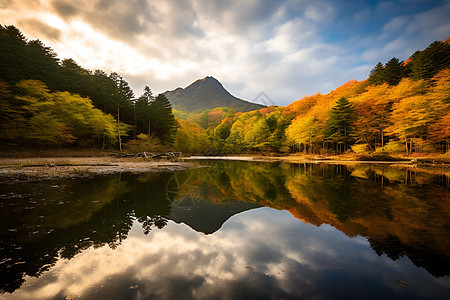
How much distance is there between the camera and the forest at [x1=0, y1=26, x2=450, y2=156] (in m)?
23.6

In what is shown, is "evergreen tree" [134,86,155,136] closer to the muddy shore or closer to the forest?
the forest

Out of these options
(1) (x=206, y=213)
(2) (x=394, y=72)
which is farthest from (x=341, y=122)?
(1) (x=206, y=213)

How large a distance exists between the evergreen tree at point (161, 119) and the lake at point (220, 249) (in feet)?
137

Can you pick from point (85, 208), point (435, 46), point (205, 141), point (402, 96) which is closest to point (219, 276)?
point (85, 208)

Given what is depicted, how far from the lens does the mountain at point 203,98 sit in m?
168

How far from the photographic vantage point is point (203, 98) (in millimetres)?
180250

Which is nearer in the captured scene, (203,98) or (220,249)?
(220,249)

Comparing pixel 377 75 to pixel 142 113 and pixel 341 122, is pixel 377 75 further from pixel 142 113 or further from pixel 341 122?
pixel 142 113

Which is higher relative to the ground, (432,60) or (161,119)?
(432,60)

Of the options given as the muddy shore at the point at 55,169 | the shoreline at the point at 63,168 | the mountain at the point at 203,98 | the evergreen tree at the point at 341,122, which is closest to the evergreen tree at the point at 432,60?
the evergreen tree at the point at 341,122

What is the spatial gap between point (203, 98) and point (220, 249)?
611 ft

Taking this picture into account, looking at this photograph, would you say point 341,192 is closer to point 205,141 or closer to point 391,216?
point 391,216

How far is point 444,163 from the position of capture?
2233 cm

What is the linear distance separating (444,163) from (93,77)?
6361 cm
